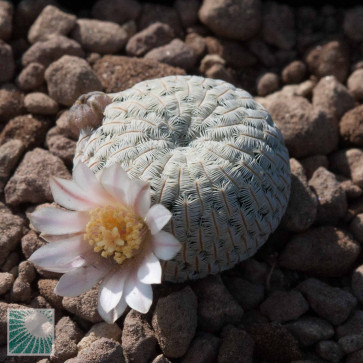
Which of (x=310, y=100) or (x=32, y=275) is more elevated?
(x=310, y=100)

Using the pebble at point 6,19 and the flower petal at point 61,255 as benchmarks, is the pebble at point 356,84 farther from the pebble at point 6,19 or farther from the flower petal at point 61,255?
the pebble at point 6,19

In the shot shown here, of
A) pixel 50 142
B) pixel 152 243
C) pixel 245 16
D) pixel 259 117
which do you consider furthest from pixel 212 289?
pixel 245 16

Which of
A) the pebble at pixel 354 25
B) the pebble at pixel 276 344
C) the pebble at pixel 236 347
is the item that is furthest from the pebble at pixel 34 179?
the pebble at pixel 354 25

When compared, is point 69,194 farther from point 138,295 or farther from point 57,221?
point 138,295

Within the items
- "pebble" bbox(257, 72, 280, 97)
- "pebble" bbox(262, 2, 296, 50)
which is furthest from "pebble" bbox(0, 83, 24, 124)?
"pebble" bbox(262, 2, 296, 50)

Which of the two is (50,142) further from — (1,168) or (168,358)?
(168,358)
